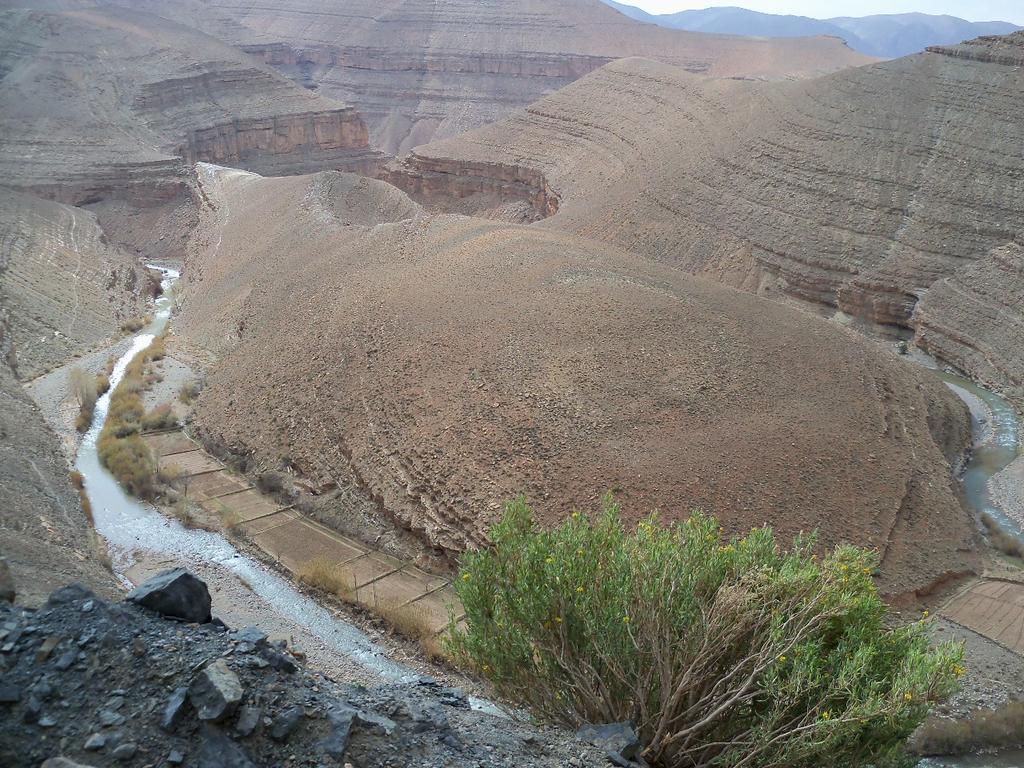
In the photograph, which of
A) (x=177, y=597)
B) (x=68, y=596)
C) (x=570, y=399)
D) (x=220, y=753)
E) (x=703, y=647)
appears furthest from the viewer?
(x=570, y=399)

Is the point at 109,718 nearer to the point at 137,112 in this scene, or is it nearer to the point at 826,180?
the point at 826,180

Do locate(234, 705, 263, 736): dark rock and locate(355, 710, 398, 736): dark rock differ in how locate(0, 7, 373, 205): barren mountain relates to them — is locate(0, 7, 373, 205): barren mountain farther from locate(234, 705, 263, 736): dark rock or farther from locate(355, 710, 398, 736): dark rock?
locate(355, 710, 398, 736): dark rock

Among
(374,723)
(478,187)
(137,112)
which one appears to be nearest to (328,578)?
(374,723)

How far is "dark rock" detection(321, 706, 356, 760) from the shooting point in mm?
9172

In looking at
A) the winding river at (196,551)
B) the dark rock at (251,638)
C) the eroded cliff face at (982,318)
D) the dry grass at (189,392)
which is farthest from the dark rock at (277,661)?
the eroded cliff face at (982,318)

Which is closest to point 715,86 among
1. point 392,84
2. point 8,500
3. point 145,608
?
point 8,500

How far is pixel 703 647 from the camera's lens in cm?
1115

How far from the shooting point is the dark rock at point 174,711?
8.89 metres

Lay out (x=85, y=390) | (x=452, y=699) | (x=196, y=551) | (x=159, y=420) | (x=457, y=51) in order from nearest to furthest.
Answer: (x=452, y=699), (x=196, y=551), (x=159, y=420), (x=85, y=390), (x=457, y=51)

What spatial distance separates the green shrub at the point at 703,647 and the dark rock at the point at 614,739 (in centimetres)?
57

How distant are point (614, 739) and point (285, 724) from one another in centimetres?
408

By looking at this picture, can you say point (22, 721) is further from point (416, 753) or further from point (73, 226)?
point (73, 226)

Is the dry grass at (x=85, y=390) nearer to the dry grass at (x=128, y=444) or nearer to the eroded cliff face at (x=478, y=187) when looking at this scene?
the dry grass at (x=128, y=444)

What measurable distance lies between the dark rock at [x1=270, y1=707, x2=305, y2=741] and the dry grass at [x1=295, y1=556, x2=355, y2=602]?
12.4m
